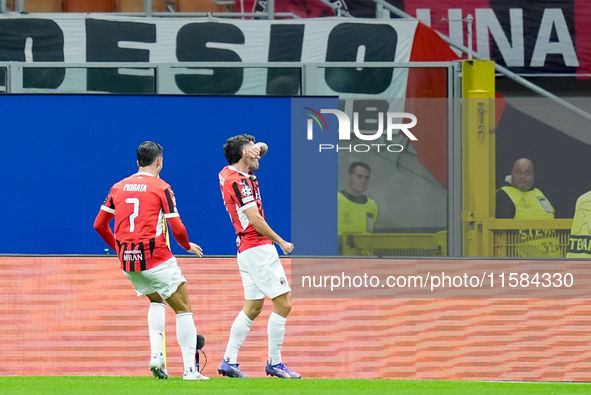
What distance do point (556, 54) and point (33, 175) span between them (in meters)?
8.21

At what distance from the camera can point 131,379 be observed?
8.05 metres

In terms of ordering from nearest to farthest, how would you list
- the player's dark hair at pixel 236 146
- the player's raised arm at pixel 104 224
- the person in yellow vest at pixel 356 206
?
the player's raised arm at pixel 104 224, the player's dark hair at pixel 236 146, the person in yellow vest at pixel 356 206

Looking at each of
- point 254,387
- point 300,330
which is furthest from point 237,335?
point 300,330

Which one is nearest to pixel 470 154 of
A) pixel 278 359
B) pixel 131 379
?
pixel 278 359

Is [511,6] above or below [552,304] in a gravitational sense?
above

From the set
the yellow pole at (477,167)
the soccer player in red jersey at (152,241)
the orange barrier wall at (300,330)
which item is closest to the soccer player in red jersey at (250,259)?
the soccer player in red jersey at (152,241)

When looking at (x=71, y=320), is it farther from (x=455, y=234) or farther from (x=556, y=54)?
(x=556, y=54)

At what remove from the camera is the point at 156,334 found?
25.7 ft

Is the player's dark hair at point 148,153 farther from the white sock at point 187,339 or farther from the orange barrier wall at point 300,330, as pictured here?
the orange barrier wall at point 300,330

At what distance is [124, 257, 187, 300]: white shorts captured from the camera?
25.2 feet

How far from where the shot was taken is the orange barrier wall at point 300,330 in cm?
965

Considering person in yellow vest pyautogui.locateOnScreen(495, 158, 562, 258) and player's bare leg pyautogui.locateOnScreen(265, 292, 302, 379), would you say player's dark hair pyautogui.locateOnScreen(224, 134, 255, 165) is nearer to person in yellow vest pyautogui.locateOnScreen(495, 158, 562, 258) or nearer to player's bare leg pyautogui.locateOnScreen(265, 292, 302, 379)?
player's bare leg pyautogui.locateOnScreen(265, 292, 302, 379)

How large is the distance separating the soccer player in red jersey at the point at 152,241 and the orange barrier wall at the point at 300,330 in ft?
6.06

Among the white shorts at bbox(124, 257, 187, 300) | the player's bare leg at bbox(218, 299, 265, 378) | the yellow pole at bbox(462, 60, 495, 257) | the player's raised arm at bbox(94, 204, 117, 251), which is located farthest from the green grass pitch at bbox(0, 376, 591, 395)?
the yellow pole at bbox(462, 60, 495, 257)
